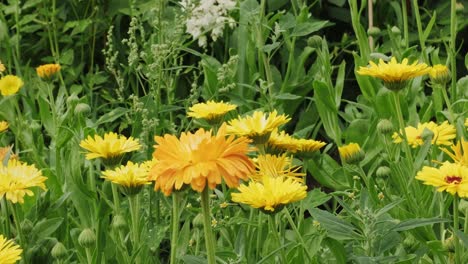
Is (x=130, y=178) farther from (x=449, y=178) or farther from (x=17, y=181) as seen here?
(x=449, y=178)

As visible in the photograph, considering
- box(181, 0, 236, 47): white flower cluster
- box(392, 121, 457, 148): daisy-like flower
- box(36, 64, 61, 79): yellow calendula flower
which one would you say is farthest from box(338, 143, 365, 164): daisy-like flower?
box(181, 0, 236, 47): white flower cluster

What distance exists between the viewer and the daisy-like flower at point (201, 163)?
0.99m

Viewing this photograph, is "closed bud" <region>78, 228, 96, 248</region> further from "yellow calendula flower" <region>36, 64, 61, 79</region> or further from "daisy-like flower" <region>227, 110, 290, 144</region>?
"yellow calendula flower" <region>36, 64, 61, 79</region>

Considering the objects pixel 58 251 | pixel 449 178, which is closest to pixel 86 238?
pixel 58 251

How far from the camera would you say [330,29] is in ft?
10.3

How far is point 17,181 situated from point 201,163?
1.35ft

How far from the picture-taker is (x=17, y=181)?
4.31 ft

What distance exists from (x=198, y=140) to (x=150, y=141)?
0.95 m

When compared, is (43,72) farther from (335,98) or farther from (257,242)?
(257,242)

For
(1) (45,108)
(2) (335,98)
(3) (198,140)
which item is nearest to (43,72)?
(1) (45,108)

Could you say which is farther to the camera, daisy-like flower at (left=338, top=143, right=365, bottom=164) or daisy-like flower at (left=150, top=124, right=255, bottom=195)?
daisy-like flower at (left=338, top=143, right=365, bottom=164)

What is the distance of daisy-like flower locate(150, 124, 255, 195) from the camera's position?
99cm

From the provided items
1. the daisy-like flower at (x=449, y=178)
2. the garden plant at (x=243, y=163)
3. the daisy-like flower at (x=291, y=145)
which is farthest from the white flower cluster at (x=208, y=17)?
the daisy-like flower at (x=449, y=178)

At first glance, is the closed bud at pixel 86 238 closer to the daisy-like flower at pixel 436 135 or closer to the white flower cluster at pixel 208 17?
the daisy-like flower at pixel 436 135
